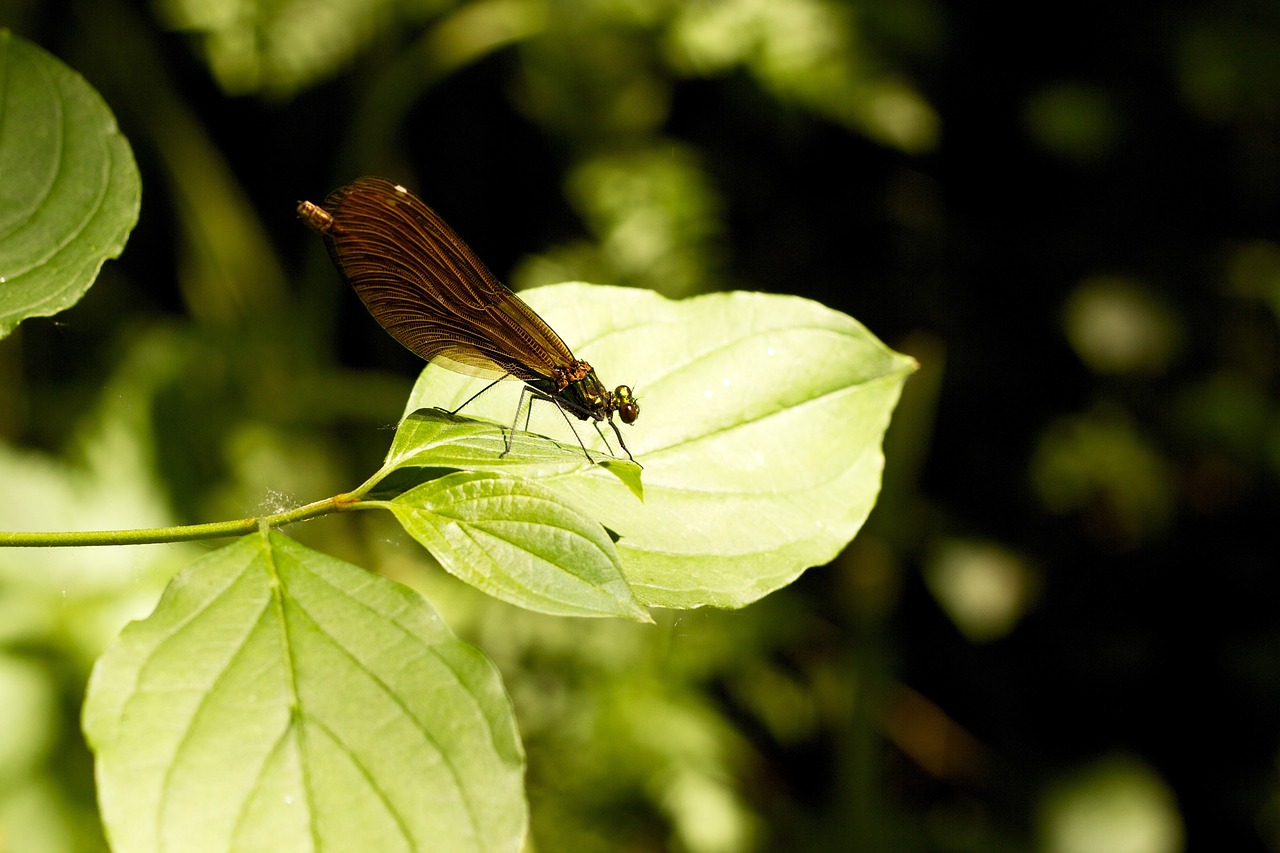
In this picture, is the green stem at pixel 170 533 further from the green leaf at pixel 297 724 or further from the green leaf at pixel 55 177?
the green leaf at pixel 55 177

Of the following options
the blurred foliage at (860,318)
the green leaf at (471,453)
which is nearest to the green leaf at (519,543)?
the green leaf at (471,453)

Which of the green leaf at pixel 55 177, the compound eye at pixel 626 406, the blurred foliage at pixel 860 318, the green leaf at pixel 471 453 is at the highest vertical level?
the green leaf at pixel 55 177

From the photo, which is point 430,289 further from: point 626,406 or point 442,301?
point 626,406

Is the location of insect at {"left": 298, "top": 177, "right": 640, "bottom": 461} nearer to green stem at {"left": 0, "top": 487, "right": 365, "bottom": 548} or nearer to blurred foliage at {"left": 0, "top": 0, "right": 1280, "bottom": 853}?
green stem at {"left": 0, "top": 487, "right": 365, "bottom": 548}

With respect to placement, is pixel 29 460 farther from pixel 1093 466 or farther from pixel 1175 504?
pixel 1175 504

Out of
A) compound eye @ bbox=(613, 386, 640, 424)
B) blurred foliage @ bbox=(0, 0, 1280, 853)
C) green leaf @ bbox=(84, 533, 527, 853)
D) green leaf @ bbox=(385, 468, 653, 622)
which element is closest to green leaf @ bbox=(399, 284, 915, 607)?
compound eye @ bbox=(613, 386, 640, 424)

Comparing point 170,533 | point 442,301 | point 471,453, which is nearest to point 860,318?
point 442,301
